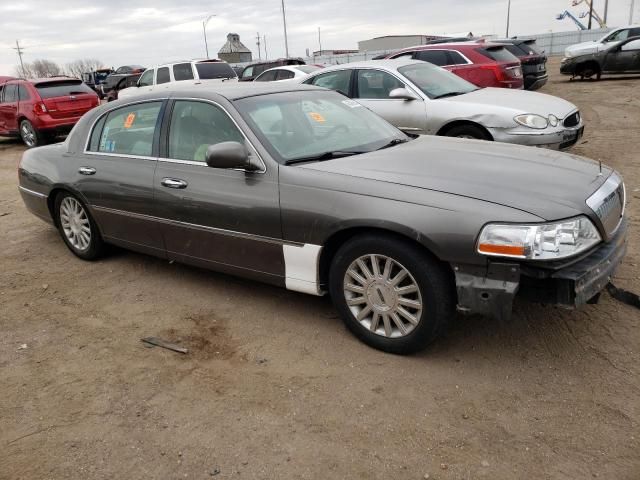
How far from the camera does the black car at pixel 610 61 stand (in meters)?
17.6

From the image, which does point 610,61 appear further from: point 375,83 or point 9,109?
point 9,109

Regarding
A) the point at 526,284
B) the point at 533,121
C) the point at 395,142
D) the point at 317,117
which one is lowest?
the point at 526,284

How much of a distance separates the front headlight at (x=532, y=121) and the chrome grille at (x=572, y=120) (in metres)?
0.34

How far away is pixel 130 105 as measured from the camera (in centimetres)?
466

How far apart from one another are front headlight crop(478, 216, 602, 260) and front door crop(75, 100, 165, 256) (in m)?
2.58

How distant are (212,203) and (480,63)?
8706 mm

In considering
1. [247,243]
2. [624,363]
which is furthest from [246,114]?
[624,363]

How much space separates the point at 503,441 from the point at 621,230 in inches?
62.5

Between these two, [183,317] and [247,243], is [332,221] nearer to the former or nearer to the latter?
[247,243]

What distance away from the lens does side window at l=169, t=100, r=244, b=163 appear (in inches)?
155

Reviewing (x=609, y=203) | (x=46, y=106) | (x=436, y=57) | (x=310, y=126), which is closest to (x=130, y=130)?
(x=310, y=126)

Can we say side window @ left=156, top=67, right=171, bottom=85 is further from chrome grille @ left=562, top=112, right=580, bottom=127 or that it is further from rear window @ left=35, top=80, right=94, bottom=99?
chrome grille @ left=562, top=112, right=580, bottom=127

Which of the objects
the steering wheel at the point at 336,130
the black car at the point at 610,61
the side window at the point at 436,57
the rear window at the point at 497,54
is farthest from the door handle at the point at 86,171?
the black car at the point at 610,61

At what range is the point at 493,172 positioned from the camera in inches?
132
